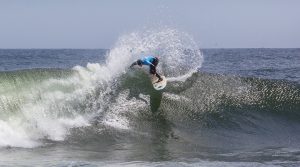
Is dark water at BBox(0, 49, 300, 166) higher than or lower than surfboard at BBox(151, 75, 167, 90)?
lower

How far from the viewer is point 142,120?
1410 centimetres

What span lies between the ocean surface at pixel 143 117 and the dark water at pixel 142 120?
0.09 feet

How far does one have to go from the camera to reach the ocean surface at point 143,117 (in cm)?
1048

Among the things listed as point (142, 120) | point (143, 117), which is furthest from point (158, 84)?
point (142, 120)

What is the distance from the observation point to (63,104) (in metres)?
14.0

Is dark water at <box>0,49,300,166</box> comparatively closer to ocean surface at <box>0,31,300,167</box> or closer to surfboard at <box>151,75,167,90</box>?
ocean surface at <box>0,31,300,167</box>

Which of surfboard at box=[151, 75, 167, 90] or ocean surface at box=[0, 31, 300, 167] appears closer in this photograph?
ocean surface at box=[0, 31, 300, 167]

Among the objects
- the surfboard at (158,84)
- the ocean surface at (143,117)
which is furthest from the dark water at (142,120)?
the surfboard at (158,84)

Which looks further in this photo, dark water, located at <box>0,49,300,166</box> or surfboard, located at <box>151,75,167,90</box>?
surfboard, located at <box>151,75,167,90</box>

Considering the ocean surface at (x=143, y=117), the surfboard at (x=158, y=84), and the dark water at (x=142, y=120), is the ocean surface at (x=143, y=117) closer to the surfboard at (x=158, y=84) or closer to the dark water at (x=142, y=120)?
the dark water at (x=142, y=120)

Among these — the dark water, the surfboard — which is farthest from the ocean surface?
the surfboard

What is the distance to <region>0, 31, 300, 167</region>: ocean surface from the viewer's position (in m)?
10.5

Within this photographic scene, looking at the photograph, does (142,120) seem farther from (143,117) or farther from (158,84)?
(158,84)

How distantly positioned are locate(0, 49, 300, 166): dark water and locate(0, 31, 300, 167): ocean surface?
0.03m
